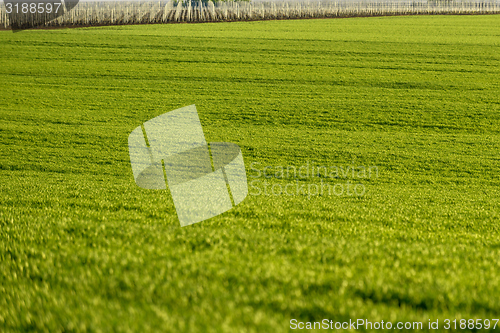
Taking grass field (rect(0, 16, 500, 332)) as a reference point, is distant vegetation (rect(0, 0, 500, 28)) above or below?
above

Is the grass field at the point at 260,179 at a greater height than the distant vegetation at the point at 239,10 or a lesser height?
lesser

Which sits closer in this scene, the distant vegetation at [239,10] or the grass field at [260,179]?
the grass field at [260,179]

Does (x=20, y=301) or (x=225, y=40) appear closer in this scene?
(x=20, y=301)

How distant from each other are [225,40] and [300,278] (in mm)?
40289

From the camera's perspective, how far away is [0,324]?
339 centimetres

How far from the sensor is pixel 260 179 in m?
15.1

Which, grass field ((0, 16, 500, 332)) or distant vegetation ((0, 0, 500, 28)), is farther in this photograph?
distant vegetation ((0, 0, 500, 28))

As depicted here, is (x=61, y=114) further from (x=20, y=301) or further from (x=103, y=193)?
(x=20, y=301)

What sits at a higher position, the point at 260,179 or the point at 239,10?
the point at 239,10

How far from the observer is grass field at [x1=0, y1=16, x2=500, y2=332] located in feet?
12.1

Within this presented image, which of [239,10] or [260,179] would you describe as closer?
[260,179]

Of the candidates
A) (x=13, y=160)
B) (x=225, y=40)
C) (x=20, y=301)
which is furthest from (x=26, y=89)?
(x=20, y=301)

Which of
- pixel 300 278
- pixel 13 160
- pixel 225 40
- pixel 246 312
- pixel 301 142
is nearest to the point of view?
pixel 246 312

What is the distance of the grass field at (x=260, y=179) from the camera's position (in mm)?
3688
